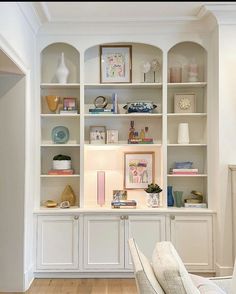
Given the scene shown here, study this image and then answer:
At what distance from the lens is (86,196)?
427cm

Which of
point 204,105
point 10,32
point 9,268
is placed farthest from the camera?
point 204,105

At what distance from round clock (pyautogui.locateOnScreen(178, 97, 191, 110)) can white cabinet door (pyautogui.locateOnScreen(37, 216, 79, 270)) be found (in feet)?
5.86

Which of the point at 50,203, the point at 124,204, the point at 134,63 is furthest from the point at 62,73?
the point at 124,204

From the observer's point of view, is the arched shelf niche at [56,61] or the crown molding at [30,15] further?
the arched shelf niche at [56,61]

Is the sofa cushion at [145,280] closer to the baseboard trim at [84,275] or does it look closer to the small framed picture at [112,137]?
the baseboard trim at [84,275]

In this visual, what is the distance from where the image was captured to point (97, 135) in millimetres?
4164

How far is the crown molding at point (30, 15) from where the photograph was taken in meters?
3.21

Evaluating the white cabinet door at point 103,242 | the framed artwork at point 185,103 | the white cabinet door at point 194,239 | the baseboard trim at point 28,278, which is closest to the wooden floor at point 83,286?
the baseboard trim at point 28,278

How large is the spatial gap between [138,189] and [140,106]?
39.8 inches

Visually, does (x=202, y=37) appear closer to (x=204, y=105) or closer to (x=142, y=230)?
(x=204, y=105)

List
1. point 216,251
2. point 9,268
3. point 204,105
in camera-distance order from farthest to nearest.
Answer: point 204,105 < point 216,251 < point 9,268

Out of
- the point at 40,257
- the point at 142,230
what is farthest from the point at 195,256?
the point at 40,257

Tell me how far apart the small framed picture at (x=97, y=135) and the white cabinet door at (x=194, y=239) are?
121 centimetres

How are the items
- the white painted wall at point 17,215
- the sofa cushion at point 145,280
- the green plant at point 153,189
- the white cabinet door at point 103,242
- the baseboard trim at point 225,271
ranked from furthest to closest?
1. the green plant at point 153,189
2. the white cabinet door at point 103,242
3. the baseboard trim at point 225,271
4. the white painted wall at point 17,215
5. the sofa cushion at point 145,280
